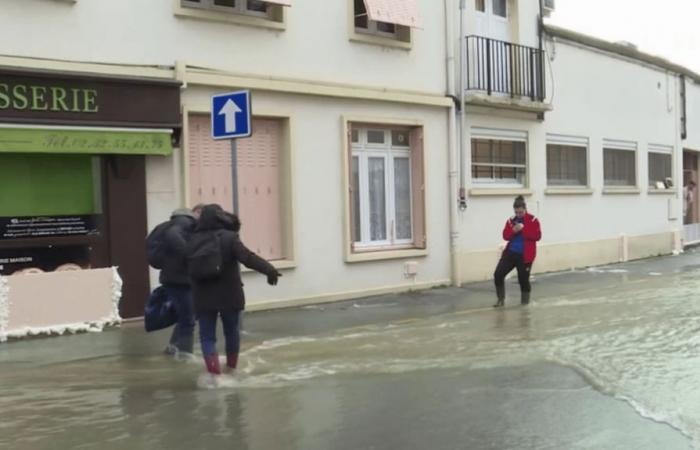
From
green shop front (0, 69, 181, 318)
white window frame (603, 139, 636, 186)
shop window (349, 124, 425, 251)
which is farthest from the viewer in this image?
white window frame (603, 139, 636, 186)

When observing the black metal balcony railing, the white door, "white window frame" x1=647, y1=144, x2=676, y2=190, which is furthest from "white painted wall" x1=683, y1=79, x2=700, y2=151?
the white door

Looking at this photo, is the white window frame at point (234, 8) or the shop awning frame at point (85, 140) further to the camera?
the white window frame at point (234, 8)

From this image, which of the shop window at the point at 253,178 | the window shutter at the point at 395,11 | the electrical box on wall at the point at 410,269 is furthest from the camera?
the electrical box on wall at the point at 410,269

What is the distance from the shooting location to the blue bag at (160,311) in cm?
812

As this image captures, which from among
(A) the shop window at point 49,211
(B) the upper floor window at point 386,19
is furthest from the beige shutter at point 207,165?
(B) the upper floor window at point 386,19

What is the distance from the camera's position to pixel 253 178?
38.7 ft

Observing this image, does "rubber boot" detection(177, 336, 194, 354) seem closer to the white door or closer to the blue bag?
the blue bag

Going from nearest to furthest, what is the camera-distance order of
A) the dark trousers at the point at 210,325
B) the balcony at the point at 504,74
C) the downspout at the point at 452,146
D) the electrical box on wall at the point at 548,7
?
1. the dark trousers at the point at 210,325
2. the downspout at the point at 452,146
3. the balcony at the point at 504,74
4. the electrical box on wall at the point at 548,7

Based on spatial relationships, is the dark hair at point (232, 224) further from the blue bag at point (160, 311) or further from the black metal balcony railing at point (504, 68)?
the black metal balcony railing at point (504, 68)

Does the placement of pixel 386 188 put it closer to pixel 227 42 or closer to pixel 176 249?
pixel 227 42

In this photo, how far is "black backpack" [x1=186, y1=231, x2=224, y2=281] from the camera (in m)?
6.85

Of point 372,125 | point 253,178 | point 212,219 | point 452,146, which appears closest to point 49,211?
point 253,178

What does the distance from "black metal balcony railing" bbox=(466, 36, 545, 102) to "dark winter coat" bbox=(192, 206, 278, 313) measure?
8644 mm

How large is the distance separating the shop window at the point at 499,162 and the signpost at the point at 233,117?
744 centimetres
